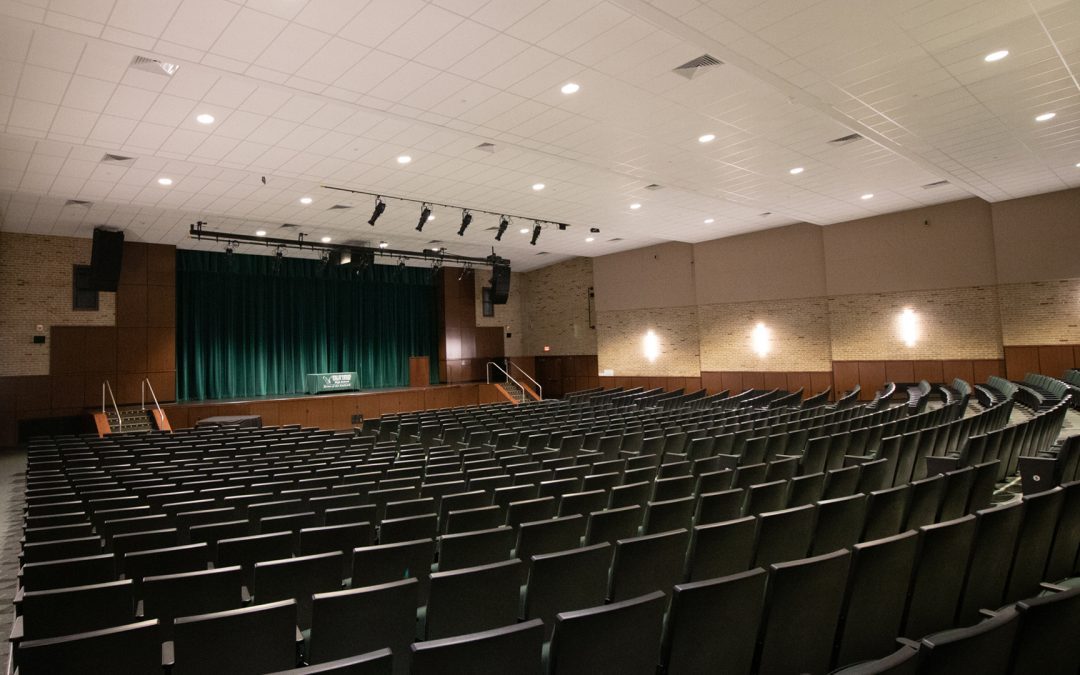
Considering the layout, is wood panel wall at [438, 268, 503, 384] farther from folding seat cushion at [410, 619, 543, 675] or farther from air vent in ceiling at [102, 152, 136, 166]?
folding seat cushion at [410, 619, 543, 675]

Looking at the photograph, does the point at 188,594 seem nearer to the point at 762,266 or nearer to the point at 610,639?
the point at 610,639

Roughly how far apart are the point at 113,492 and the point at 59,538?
1654 mm

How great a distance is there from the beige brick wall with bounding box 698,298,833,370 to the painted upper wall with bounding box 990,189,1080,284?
14.5 ft

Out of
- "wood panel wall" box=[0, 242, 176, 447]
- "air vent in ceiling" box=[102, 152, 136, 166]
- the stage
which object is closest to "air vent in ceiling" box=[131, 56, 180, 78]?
"air vent in ceiling" box=[102, 152, 136, 166]

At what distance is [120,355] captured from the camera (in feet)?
53.5

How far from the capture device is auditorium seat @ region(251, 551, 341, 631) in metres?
3.06

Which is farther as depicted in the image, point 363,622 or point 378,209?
point 378,209

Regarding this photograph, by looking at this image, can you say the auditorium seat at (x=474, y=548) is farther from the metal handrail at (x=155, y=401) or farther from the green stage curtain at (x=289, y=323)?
the green stage curtain at (x=289, y=323)

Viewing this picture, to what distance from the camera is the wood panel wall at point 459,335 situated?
23219mm

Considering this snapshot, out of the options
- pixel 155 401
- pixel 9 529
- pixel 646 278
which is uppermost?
pixel 646 278

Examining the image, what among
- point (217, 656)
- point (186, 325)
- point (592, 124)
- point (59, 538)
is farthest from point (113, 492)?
point (186, 325)

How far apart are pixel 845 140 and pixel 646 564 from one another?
998cm

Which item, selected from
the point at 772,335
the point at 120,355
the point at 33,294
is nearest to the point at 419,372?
the point at 120,355

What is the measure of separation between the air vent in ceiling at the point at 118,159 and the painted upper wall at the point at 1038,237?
1872 centimetres
